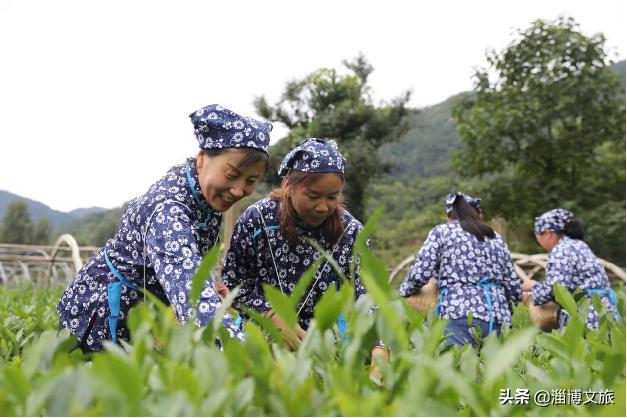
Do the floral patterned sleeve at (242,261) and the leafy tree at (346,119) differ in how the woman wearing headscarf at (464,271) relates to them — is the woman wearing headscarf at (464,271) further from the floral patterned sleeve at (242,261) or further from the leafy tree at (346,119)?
the leafy tree at (346,119)

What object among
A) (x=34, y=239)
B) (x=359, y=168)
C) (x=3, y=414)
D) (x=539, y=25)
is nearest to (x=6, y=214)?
(x=34, y=239)

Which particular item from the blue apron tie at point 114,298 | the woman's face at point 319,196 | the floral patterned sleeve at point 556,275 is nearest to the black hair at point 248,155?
the woman's face at point 319,196

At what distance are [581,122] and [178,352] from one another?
34.6 ft

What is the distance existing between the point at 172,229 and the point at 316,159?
582 millimetres

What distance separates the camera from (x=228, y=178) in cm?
157

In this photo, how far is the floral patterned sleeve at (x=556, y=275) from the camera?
368 centimetres

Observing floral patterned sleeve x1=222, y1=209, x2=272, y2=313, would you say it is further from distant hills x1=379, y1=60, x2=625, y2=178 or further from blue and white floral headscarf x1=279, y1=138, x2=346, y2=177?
distant hills x1=379, y1=60, x2=625, y2=178

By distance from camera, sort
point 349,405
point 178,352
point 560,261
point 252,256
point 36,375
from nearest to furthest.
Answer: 1. point 349,405
2. point 178,352
3. point 36,375
4. point 252,256
5. point 560,261

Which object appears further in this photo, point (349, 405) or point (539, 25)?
point (539, 25)

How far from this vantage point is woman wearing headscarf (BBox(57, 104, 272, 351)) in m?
1.42

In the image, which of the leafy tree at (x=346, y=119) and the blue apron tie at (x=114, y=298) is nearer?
the blue apron tie at (x=114, y=298)

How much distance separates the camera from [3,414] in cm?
70

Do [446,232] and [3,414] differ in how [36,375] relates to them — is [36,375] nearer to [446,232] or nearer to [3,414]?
[3,414]

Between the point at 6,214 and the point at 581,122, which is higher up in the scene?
the point at 581,122
